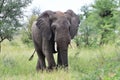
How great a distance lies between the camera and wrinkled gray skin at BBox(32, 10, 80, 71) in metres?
11.0

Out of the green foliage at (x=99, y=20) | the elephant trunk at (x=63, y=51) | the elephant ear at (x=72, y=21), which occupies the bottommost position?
the green foliage at (x=99, y=20)

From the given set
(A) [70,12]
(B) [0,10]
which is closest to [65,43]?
(A) [70,12]

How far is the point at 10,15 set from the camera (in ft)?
76.8

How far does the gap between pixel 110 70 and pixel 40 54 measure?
18.3 ft

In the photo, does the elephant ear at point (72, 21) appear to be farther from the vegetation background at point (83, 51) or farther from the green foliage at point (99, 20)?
the green foliage at point (99, 20)

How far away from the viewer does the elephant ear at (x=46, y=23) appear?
38.2 feet

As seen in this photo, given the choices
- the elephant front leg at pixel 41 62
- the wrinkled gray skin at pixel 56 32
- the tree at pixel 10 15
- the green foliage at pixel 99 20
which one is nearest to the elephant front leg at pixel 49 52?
the wrinkled gray skin at pixel 56 32

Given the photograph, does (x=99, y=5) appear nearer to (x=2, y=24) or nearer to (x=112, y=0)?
(x=112, y=0)

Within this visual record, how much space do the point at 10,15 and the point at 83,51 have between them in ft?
19.7

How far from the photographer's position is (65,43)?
35.9 feet

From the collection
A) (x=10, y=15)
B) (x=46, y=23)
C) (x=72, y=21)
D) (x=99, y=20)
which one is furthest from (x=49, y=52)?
(x=99, y=20)

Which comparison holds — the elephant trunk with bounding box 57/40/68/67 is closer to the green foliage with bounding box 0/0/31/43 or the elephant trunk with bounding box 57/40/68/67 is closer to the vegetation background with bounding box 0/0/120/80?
the vegetation background with bounding box 0/0/120/80

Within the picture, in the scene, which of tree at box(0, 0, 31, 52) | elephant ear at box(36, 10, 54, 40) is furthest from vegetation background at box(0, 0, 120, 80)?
elephant ear at box(36, 10, 54, 40)

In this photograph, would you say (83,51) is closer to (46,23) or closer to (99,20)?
(46,23)
